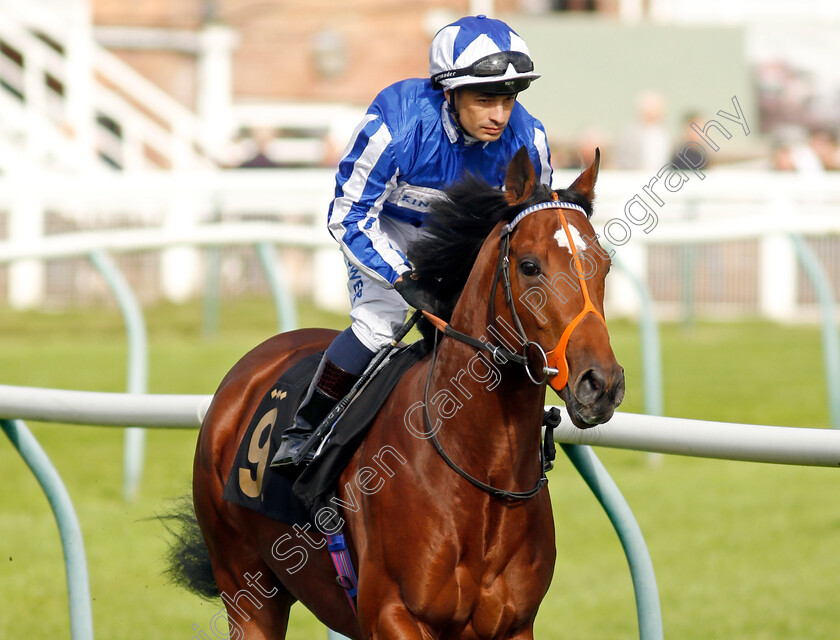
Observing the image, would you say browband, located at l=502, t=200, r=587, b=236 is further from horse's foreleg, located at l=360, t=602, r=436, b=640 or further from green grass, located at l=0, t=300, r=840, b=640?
green grass, located at l=0, t=300, r=840, b=640

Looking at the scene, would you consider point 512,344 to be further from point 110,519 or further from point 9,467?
point 9,467

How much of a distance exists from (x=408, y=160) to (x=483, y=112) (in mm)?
234

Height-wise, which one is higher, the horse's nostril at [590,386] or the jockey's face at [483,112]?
the jockey's face at [483,112]

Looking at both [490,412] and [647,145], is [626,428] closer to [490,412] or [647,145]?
[490,412]

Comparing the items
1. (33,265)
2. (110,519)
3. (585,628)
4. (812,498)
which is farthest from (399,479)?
(33,265)

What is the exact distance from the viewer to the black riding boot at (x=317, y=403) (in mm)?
3197

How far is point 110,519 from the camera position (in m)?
6.14

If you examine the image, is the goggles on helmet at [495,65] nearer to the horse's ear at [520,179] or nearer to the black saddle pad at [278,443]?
the horse's ear at [520,179]

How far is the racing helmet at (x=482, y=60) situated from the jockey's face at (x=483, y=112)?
0.09 ft

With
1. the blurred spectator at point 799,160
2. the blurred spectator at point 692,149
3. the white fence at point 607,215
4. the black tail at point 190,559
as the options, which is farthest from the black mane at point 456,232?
the blurred spectator at point 799,160

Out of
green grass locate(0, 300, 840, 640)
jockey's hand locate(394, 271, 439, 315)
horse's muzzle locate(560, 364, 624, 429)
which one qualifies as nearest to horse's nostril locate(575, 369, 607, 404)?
horse's muzzle locate(560, 364, 624, 429)

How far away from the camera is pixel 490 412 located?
2861mm

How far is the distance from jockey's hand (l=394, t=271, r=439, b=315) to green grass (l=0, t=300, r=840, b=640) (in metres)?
1.41

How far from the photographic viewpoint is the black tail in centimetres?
380
